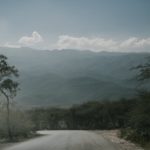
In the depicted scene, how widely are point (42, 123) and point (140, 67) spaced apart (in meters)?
118

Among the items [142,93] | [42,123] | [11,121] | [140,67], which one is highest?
[140,67]

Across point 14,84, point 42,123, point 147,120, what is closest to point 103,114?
point 42,123

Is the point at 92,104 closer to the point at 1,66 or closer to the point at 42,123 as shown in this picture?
the point at 42,123

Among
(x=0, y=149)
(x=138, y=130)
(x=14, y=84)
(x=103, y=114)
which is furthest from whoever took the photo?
(x=103, y=114)

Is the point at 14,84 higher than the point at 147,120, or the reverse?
the point at 14,84

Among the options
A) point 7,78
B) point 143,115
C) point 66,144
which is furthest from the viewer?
point 7,78

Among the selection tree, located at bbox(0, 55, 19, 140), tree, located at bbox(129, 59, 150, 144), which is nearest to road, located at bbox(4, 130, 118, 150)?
tree, located at bbox(129, 59, 150, 144)

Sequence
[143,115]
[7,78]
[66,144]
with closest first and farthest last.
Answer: [66,144] < [143,115] < [7,78]

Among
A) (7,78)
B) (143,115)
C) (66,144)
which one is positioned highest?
(7,78)

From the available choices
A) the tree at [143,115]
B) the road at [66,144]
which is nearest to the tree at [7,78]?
the road at [66,144]

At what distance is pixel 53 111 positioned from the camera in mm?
147875

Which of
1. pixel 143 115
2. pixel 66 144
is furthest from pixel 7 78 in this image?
pixel 143 115

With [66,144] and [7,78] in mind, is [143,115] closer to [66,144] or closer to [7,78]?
[66,144]

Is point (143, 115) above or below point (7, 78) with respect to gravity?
below
